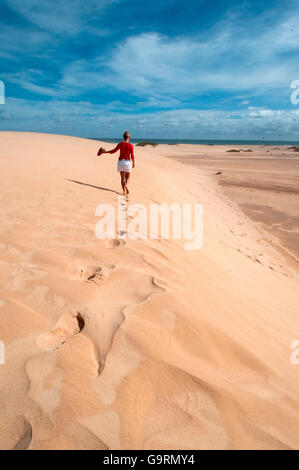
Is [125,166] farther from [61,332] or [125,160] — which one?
[61,332]

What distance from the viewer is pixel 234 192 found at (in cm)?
1111

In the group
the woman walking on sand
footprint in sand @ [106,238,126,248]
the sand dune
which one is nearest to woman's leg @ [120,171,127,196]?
the woman walking on sand

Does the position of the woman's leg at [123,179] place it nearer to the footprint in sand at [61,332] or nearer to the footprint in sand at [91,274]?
the footprint in sand at [91,274]

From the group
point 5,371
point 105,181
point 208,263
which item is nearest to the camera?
point 5,371

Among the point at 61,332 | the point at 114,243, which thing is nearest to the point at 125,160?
the point at 114,243

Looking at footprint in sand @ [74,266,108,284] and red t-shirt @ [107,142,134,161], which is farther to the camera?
red t-shirt @ [107,142,134,161]

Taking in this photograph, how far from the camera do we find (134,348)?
65.1 inches

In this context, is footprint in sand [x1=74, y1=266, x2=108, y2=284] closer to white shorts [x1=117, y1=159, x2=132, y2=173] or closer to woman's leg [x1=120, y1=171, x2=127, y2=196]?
woman's leg [x1=120, y1=171, x2=127, y2=196]

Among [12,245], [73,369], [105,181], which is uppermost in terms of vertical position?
[105,181]

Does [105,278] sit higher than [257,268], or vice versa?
[105,278]

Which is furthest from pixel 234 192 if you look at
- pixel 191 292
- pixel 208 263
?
pixel 191 292

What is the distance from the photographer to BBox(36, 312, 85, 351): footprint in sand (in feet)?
5.32
